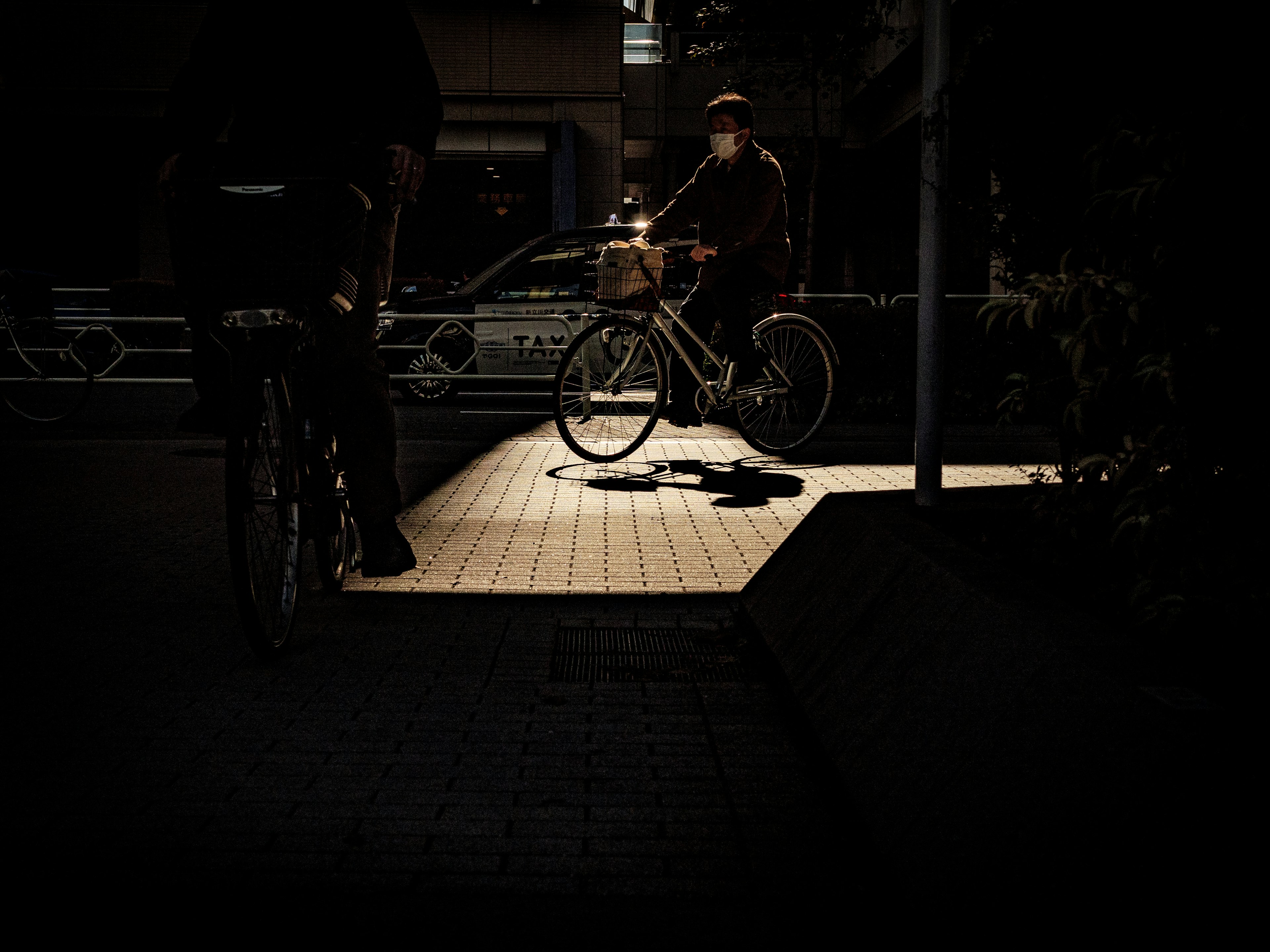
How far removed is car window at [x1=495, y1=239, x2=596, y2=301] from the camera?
12859 mm

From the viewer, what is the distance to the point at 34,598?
14.3 ft

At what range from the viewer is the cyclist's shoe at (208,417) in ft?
12.0

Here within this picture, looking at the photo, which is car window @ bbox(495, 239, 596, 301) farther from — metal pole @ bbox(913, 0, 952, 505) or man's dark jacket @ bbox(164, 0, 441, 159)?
man's dark jacket @ bbox(164, 0, 441, 159)

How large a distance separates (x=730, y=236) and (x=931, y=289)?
9.35ft

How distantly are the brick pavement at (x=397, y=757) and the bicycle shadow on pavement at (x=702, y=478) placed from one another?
2464 mm

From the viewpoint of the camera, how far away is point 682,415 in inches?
312

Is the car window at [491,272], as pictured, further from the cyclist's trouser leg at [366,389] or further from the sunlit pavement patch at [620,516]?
the cyclist's trouser leg at [366,389]

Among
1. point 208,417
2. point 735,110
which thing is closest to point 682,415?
point 735,110

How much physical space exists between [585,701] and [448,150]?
2010 cm

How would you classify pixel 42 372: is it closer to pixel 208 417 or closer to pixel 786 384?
pixel 786 384

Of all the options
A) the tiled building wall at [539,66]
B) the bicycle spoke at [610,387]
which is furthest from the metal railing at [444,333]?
the tiled building wall at [539,66]

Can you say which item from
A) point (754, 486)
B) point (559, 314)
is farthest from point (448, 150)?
point (754, 486)

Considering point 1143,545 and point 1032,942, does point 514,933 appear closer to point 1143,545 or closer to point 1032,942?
point 1032,942

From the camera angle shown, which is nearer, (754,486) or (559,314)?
(754,486)
